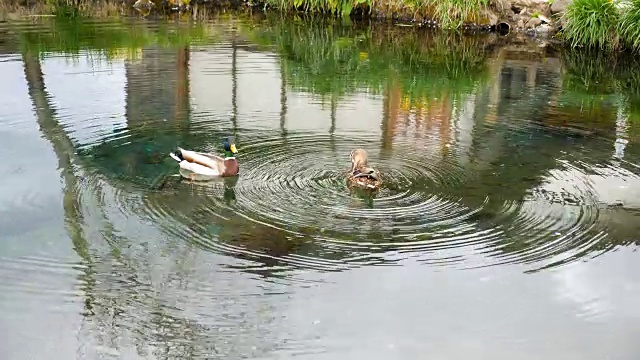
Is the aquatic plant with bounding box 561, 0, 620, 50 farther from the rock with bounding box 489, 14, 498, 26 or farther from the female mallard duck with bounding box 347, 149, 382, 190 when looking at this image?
the female mallard duck with bounding box 347, 149, 382, 190

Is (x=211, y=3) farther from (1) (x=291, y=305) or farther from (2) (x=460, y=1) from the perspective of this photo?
(1) (x=291, y=305)

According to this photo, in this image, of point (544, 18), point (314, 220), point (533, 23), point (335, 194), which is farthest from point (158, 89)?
point (544, 18)

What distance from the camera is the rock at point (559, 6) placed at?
15305 mm

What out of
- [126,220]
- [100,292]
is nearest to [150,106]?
[126,220]

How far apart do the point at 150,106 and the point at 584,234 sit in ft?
17.4

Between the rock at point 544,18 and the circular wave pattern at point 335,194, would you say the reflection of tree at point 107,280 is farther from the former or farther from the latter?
the rock at point 544,18

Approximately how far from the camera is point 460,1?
15969 millimetres

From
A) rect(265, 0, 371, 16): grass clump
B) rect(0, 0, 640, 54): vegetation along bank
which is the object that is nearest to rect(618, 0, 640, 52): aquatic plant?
rect(0, 0, 640, 54): vegetation along bank

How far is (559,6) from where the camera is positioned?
15.5m

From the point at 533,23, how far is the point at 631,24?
2.99 metres

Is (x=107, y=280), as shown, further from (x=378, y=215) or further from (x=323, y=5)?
(x=323, y=5)

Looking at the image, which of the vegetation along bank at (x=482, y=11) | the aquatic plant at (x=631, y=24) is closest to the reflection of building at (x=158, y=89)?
the vegetation along bank at (x=482, y=11)

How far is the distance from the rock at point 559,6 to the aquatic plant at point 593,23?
3.45 ft

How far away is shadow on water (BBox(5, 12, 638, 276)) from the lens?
19.0ft
